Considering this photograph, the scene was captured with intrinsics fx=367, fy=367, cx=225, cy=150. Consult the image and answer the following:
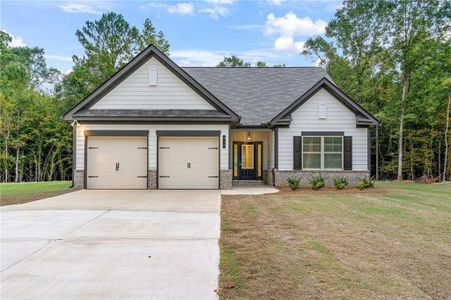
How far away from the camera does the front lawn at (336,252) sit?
13.1 ft

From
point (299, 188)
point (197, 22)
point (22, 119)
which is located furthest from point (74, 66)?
point (299, 188)

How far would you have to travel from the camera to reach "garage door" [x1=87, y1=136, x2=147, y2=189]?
1534 cm

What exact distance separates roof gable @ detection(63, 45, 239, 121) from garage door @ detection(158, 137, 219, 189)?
57.5 inches

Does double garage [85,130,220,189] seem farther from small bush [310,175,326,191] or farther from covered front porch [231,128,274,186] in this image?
small bush [310,175,326,191]

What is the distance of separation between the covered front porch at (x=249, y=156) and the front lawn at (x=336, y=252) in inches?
343

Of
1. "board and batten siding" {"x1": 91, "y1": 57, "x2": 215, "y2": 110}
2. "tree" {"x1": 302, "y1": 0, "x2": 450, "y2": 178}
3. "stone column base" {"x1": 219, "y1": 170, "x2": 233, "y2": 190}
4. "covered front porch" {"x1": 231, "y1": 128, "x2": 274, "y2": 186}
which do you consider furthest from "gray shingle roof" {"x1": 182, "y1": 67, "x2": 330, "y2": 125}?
"tree" {"x1": 302, "y1": 0, "x2": 450, "y2": 178}

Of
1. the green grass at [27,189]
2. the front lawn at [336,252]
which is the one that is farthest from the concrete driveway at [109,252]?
the green grass at [27,189]

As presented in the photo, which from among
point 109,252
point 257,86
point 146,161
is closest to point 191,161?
point 146,161

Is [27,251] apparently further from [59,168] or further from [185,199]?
[59,168]

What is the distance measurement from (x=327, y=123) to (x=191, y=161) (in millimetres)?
6161

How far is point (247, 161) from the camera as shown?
63.2 ft

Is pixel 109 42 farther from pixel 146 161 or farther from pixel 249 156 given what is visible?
pixel 146 161

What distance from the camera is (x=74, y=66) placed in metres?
31.9

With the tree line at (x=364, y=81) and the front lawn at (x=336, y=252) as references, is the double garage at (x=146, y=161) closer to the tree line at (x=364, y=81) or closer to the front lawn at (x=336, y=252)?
the front lawn at (x=336, y=252)
